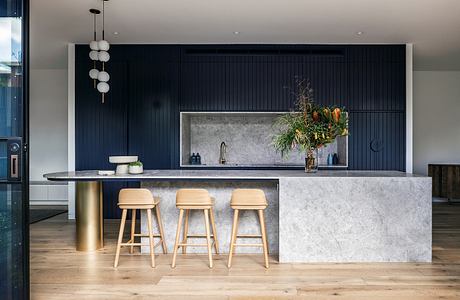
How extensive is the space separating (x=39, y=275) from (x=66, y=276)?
263mm

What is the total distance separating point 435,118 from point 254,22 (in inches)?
208

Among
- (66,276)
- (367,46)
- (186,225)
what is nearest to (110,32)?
(186,225)

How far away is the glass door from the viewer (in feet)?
7.94

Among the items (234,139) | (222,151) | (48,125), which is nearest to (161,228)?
(222,151)

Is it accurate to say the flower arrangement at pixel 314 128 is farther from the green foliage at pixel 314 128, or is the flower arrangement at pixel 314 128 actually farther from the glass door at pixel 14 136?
the glass door at pixel 14 136

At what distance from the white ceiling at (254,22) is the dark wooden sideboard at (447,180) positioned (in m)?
2.34

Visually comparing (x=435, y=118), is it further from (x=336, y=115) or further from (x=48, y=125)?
(x=48, y=125)

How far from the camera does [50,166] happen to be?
25.8 ft

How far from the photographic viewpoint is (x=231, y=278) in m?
3.28

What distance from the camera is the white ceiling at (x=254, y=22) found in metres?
4.41

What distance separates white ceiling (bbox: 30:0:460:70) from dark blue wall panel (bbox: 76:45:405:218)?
0.83 ft

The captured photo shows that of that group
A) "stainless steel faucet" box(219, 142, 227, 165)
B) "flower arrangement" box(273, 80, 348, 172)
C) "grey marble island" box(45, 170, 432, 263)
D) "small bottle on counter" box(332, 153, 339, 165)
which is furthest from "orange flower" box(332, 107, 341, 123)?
"stainless steel faucet" box(219, 142, 227, 165)

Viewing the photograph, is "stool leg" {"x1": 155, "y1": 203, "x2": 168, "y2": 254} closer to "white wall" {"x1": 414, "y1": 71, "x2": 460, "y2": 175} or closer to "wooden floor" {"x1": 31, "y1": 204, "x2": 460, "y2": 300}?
"wooden floor" {"x1": 31, "y1": 204, "x2": 460, "y2": 300}

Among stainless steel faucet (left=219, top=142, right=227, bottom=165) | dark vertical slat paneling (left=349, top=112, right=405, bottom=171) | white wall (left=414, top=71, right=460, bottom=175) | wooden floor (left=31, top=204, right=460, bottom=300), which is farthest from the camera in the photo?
white wall (left=414, top=71, right=460, bottom=175)
